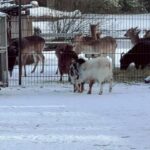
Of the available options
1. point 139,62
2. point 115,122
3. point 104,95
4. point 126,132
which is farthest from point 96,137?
point 139,62

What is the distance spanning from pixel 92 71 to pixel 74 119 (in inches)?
133

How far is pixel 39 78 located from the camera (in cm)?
1525

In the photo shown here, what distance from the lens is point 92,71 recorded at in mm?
12742

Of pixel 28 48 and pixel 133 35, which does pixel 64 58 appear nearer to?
pixel 28 48

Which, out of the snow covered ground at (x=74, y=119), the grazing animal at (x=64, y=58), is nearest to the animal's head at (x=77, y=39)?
the grazing animal at (x=64, y=58)

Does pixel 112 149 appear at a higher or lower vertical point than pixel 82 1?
lower

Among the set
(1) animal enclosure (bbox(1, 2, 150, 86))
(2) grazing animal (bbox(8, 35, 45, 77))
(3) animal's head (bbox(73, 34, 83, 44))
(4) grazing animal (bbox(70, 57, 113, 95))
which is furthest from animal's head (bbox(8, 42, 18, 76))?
(4) grazing animal (bbox(70, 57, 113, 95))

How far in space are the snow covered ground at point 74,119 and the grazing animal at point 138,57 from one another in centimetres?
326

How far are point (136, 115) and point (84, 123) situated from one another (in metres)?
1.08

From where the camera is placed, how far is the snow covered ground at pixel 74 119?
7.89 meters

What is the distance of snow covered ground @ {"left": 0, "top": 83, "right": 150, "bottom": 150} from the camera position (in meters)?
7.89

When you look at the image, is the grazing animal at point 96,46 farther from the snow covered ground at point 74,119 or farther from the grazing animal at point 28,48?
the snow covered ground at point 74,119

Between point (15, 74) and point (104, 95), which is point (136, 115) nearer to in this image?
point (104, 95)

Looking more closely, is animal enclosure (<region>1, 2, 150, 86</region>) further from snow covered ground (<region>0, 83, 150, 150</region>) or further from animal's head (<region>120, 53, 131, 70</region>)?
snow covered ground (<region>0, 83, 150, 150</region>)
